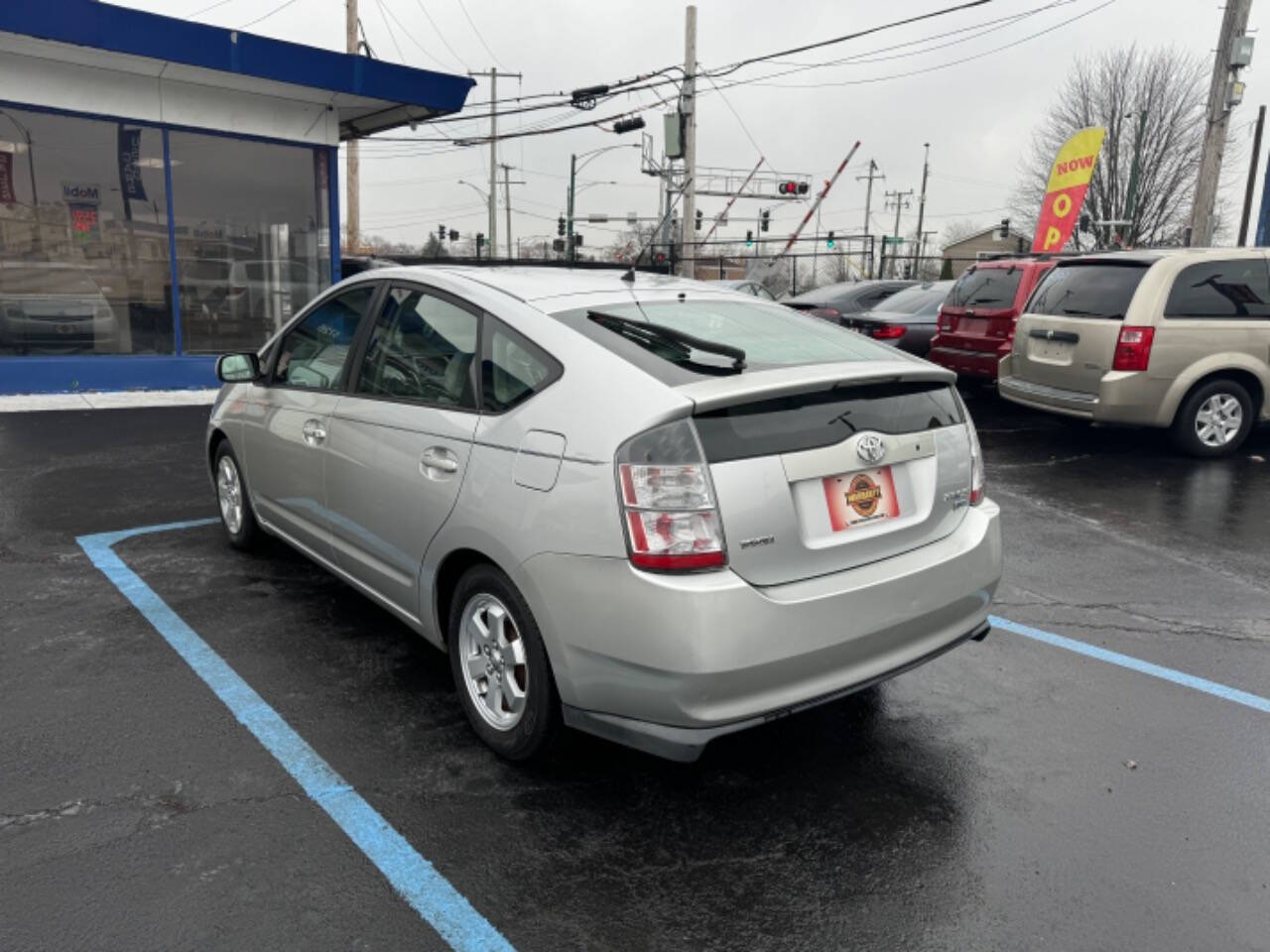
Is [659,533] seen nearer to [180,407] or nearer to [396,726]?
[396,726]

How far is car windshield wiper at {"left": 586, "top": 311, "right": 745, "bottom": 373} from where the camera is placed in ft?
9.39

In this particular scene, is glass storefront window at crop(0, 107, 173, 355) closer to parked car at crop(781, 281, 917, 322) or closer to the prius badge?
parked car at crop(781, 281, 917, 322)

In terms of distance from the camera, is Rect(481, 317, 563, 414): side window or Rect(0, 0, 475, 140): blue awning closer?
Rect(481, 317, 563, 414): side window

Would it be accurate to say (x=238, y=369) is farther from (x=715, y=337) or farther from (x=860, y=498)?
(x=860, y=498)

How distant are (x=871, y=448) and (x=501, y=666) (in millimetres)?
1382

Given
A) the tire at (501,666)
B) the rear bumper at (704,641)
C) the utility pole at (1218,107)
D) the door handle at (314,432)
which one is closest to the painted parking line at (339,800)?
the tire at (501,666)

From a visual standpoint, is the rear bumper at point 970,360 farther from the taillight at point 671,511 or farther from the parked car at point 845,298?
the taillight at point 671,511

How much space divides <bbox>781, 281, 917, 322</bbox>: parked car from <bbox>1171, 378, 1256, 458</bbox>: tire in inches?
199

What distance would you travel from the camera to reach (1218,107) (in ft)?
51.6

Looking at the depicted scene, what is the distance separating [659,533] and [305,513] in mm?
2282

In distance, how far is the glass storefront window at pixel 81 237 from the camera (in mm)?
10805

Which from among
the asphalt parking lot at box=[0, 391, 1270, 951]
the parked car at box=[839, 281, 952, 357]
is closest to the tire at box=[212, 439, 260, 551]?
the asphalt parking lot at box=[0, 391, 1270, 951]

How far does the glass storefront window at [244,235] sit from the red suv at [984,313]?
8.28m

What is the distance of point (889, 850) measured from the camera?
8.79ft
